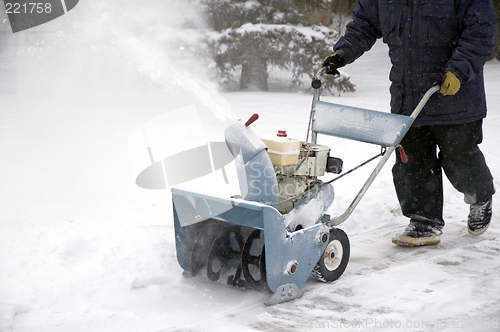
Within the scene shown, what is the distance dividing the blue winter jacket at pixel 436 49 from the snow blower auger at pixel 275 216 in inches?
11.6

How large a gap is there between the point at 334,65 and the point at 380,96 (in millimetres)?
8858

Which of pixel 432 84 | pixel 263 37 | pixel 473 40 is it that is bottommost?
pixel 432 84

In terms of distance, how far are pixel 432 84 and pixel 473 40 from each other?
36 centimetres

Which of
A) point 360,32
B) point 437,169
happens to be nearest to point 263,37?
point 360,32

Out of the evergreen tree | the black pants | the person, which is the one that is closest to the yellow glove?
the person

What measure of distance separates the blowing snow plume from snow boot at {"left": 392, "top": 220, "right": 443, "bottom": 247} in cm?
209

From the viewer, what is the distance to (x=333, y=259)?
2.91m

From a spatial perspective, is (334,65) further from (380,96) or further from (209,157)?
(380,96)

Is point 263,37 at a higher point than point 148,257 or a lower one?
higher

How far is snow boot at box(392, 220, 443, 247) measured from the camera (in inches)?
136

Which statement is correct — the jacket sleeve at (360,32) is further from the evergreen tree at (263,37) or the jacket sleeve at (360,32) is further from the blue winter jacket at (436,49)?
the evergreen tree at (263,37)

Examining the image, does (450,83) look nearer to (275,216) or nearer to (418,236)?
(418,236)

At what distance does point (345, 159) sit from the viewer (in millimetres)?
5531

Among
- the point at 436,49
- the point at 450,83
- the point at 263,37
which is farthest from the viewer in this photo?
the point at 263,37
